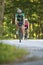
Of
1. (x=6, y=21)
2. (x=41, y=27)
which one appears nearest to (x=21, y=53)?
(x=6, y=21)

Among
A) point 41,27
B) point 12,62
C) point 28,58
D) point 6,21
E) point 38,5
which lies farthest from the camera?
point 41,27

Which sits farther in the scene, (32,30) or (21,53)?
(32,30)

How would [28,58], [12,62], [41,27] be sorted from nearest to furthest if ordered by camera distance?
[12,62], [28,58], [41,27]

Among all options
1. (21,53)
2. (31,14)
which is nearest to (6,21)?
(31,14)

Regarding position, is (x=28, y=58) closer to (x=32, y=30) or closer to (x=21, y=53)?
(x=21, y=53)

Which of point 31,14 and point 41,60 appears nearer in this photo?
point 41,60

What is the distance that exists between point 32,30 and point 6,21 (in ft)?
32.2

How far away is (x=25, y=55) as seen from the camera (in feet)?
35.4

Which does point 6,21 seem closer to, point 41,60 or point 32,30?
point 32,30

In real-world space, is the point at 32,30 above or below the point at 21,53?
below

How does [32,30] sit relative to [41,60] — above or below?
below

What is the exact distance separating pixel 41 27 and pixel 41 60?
104 feet

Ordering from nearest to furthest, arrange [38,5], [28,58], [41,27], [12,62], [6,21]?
[12,62], [28,58], [38,5], [6,21], [41,27]

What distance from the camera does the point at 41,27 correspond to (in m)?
42.3
